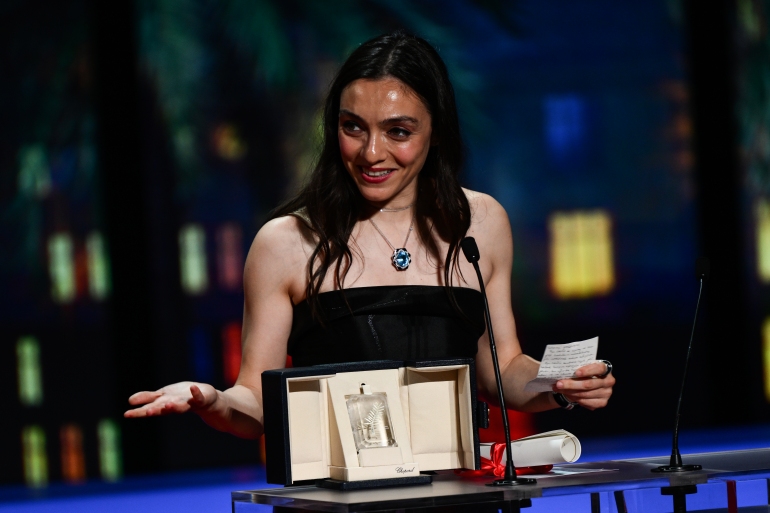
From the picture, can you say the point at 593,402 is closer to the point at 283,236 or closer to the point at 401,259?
the point at 401,259

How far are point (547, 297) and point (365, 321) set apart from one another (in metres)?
3.21

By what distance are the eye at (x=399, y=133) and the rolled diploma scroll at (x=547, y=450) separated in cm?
66

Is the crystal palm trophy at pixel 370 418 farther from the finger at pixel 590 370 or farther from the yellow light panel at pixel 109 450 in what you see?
the yellow light panel at pixel 109 450

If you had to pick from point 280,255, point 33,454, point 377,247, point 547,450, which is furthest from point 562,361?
point 33,454

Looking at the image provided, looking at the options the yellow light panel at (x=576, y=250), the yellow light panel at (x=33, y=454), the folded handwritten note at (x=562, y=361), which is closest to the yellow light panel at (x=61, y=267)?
the yellow light panel at (x=33, y=454)

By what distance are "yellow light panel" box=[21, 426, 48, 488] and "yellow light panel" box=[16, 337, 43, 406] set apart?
0.40 feet

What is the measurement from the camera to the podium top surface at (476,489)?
59.1 inches

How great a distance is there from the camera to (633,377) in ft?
17.7

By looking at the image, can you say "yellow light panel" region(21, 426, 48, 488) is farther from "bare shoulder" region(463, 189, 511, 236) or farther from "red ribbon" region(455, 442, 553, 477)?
"red ribbon" region(455, 442, 553, 477)

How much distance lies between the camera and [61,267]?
15.8 feet

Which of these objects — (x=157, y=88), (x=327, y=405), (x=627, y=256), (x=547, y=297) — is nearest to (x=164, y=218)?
(x=157, y=88)

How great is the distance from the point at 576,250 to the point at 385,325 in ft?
10.7

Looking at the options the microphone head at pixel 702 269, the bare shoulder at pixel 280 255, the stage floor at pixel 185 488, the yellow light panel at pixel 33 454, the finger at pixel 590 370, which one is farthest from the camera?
the yellow light panel at pixel 33 454

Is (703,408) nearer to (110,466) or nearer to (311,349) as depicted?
(110,466)
